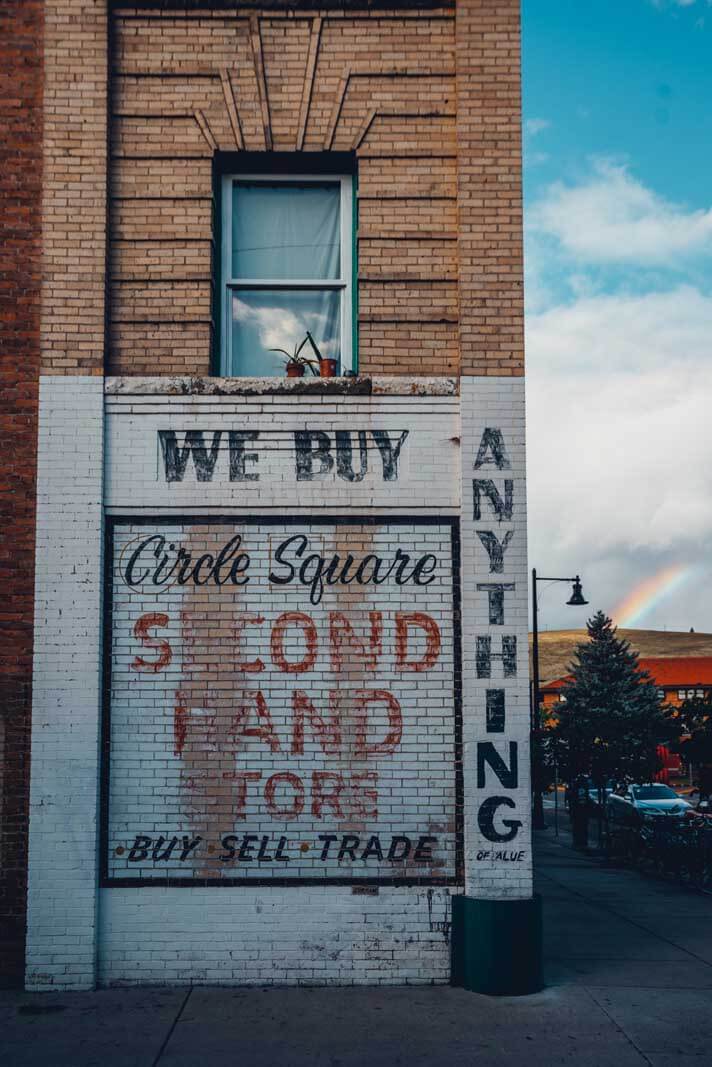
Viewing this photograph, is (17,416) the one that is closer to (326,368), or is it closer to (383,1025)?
(326,368)

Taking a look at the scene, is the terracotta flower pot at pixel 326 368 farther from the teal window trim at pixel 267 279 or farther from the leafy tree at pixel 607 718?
the leafy tree at pixel 607 718

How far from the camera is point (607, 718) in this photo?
26.2m

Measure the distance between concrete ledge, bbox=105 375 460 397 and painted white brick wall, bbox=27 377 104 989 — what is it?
32 centimetres

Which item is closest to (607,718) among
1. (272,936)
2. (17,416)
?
(272,936)

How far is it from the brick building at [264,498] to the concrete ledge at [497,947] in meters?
0.03

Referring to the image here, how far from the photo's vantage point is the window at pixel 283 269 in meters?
8.92

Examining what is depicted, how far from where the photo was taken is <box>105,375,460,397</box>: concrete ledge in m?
8.37

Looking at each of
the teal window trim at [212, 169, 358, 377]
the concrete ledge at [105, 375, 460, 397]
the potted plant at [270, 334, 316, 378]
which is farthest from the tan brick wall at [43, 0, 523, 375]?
the potted plant at [270, 334, 316, 378]

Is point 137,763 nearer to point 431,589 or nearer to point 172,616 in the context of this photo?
point 172,616

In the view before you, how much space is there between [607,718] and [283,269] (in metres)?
20.1

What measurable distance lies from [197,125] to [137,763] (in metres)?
5.48

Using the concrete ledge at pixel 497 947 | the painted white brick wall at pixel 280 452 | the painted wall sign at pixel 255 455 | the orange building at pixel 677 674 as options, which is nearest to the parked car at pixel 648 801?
the concrete ledge at pixel 497 947

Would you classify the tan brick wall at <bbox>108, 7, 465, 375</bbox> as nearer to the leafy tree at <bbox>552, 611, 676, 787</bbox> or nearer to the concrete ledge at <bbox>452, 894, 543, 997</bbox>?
the concrete ledge at <bbox>452, 894, 543, 997</bbox>

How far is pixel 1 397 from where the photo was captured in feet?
27.5
